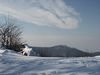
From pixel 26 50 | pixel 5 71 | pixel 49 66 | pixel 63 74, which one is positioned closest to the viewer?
pixel 63 74

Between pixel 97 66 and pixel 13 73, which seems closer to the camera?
pixel 13 73

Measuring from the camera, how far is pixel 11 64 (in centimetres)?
653

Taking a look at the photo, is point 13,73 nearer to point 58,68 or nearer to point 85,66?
point 58,68

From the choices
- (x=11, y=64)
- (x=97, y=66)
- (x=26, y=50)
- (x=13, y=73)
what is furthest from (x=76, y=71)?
(x=26, y=50)

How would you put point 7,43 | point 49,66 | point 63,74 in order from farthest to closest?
1. point 7,43
2. point 49,66
3. point 63,74

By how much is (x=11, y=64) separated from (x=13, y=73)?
99 cm

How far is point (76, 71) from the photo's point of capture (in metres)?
5.54

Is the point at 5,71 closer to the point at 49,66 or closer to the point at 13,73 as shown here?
the point at 13,73

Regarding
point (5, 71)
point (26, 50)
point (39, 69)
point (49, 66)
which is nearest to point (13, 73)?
point (5, 71)

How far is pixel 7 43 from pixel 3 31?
2168 millimetres

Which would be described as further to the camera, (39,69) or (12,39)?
(12,39)

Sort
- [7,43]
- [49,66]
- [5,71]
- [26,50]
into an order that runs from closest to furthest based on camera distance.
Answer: [5,71], [49,66], [26,50], [7,43]

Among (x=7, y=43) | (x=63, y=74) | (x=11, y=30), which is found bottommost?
(x=63, y=74)

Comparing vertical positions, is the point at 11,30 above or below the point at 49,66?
above
